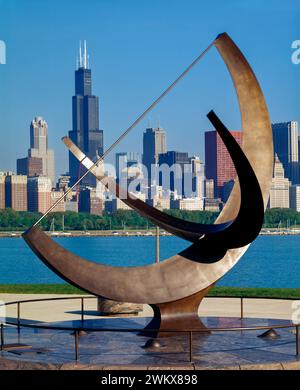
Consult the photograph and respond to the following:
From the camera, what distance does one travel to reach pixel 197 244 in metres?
10.4

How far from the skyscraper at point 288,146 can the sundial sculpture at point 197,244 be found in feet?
375

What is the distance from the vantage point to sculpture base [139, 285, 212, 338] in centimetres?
1006

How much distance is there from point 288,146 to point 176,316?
118005 mm

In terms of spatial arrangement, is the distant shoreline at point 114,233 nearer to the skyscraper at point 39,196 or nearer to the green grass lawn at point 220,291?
the skyscraper at point 39,196

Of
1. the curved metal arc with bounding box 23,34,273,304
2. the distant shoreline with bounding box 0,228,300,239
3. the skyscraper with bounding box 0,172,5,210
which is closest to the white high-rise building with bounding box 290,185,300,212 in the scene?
the distant shoreline with bounding box 0,228,300,239

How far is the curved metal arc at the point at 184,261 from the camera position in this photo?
31.7 feet

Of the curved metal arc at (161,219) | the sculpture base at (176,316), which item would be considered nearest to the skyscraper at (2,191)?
the curved metal arc at (161,219)

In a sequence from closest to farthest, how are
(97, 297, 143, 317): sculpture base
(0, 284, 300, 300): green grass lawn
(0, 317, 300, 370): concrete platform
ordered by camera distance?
(0, 317, 300, 370): concrete platform, (97, 297, 143, 317): sculpture base, (0, 284, 300, 300): green grass lawn

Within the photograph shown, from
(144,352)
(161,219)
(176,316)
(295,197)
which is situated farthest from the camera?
(295,197)

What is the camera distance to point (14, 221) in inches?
3752

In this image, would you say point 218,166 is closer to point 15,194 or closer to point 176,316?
point 15,194

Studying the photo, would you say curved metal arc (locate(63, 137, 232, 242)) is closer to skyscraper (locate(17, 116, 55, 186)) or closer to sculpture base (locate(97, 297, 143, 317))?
sculpture base (locate(97, 297, 143, 317))

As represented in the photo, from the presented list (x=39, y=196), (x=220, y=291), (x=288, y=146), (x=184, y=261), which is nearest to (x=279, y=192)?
(x=288, y=146)
